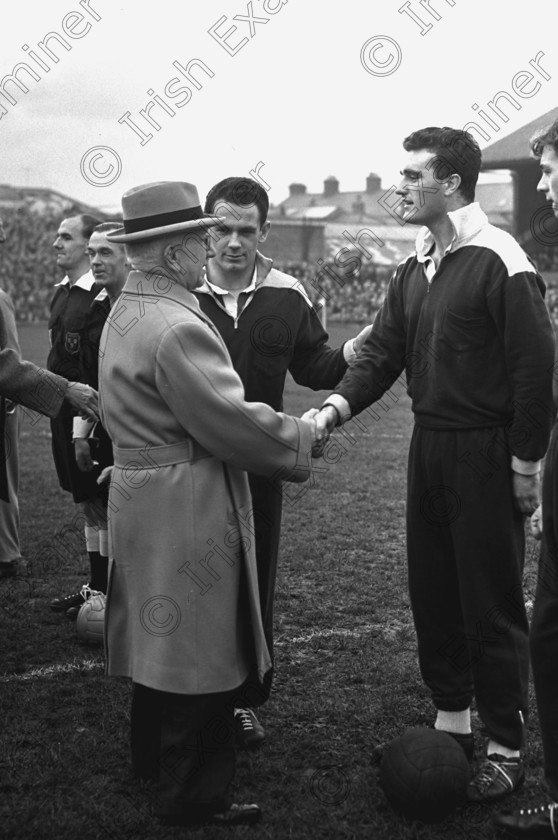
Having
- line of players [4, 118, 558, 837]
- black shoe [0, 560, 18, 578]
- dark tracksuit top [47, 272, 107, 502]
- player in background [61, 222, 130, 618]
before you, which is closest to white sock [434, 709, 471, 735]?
line of players [4, 118, 558, 837]

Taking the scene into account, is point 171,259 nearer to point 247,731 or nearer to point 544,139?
point 544,139

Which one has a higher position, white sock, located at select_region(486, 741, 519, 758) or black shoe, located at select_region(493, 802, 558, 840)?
white sock, located at select_region(486, 741, 519, 758)

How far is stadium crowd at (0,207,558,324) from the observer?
46.4 m

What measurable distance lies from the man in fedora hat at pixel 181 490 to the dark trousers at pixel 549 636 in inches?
37.5

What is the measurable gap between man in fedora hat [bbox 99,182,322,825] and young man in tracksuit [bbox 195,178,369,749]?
81cm

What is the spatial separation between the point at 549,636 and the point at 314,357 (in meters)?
2.04

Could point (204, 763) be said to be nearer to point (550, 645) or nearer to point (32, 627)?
point (550, 645)

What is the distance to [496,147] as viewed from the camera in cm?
5016

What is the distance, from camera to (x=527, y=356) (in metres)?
3.86

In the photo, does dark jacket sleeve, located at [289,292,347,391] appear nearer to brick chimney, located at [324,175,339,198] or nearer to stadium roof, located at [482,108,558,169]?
stadium roof, located at [482,108,558,169]

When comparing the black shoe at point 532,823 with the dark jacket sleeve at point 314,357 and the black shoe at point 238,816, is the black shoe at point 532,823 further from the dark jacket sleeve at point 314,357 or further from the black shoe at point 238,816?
the dark jacket sleeve at point 314,357

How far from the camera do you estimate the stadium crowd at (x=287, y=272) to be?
46438mm

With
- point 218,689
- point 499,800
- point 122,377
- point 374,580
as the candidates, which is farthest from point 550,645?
point 374,580

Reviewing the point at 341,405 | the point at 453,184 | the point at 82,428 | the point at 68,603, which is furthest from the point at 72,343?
the point at 453,184
